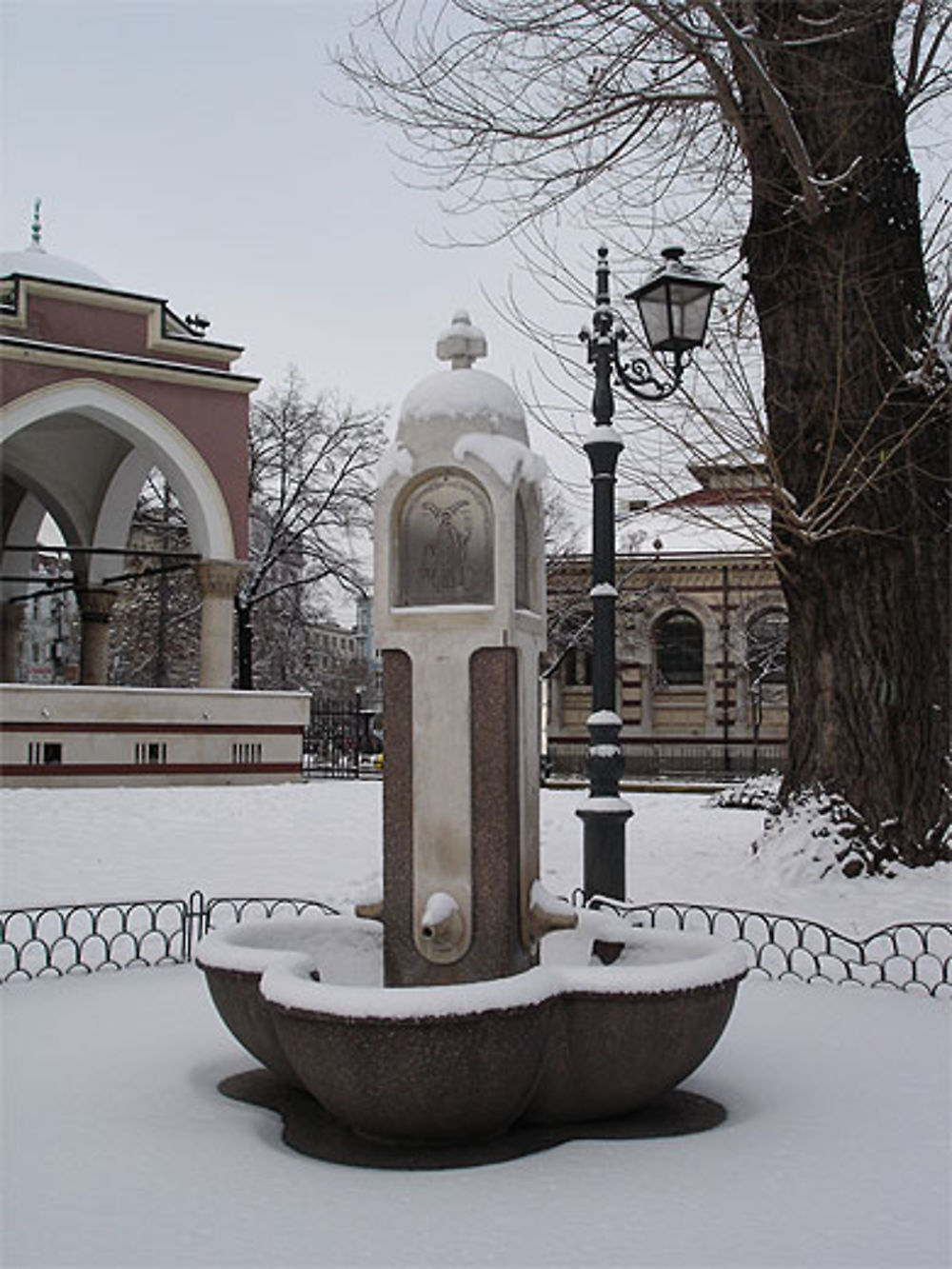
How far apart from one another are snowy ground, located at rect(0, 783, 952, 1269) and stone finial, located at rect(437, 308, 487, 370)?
349 centimetres

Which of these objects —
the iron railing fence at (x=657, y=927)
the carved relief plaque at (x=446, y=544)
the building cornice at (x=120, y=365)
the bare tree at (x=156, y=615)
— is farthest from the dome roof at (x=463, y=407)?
the bare tree at (x=156, y=615)

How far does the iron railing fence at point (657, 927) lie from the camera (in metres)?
7.66

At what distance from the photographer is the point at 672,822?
1555 cm

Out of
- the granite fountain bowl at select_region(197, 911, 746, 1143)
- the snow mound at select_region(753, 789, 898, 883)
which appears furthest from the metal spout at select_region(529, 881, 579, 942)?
the snow mound at select_region(753, 789, 898, 883)

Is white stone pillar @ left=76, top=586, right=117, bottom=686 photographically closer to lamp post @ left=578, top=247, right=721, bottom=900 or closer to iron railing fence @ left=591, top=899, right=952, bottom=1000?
iron railing fence @ left=591, top=899, right=952, bottom=1000

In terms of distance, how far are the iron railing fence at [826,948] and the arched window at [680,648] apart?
3156 cm

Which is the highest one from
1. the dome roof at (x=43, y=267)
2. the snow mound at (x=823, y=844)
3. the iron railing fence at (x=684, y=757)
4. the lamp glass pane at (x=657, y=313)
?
the dome roof at (x=43, y=267)

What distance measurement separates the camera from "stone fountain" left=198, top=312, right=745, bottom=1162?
16.0 ft

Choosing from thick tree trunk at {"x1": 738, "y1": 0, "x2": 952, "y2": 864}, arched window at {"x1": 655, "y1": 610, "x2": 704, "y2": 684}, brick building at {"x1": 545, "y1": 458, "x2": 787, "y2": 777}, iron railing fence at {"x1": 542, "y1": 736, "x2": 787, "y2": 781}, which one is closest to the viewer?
thick tree trunk at {"x1": 738, "y1": 0, "x2": 952, "y2": 864}

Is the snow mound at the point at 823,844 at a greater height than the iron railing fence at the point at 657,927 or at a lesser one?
greater

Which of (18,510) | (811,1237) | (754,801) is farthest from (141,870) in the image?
(18,510)

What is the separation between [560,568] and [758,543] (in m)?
28.3

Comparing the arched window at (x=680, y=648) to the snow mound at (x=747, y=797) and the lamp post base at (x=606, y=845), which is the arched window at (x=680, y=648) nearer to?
the snow mound at (x=747, y=797)

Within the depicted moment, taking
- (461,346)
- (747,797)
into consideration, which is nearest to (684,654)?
(747,797)
